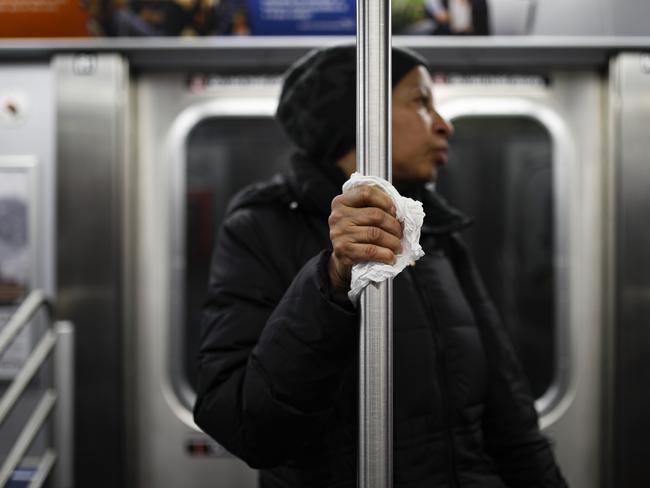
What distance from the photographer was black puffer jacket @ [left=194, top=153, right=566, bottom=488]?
1085 mm

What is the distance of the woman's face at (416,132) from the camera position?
4.58 feet

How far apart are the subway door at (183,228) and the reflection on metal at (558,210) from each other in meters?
0.77

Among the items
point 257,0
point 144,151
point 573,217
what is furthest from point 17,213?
point 573,217

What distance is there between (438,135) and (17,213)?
1839 mm

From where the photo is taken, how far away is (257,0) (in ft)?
8.05

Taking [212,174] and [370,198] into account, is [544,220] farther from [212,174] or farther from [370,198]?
[370,198]

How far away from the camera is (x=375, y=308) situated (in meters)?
0.85

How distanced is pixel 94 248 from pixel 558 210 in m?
1.73

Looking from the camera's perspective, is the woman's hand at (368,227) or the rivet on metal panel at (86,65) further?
the rivet on metal panel at (86,65)

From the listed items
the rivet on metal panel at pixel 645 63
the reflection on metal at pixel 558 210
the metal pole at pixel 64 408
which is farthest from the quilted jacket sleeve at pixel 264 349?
the rivet on metal panel at pixel 645 63

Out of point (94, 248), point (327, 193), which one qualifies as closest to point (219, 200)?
point (94, 248)

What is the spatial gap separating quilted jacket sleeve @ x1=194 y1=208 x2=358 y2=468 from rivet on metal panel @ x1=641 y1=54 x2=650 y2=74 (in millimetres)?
1802

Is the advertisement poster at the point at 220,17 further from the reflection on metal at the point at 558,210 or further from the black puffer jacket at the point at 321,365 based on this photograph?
the black puffer jacket at the point at 321,365

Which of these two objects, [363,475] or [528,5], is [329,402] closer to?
[363,475]
